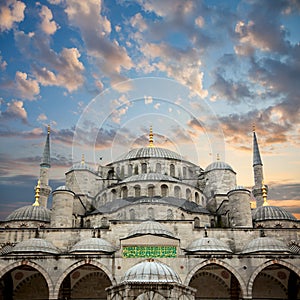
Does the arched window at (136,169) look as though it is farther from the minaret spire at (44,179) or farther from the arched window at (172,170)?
the minaret spire at (44,179)

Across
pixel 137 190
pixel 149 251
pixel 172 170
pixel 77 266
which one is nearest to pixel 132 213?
pixel 137 190

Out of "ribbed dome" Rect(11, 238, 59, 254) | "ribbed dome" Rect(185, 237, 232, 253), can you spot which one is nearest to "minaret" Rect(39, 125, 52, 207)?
"ribbed dome" Rect(11, 238, 59, 254)

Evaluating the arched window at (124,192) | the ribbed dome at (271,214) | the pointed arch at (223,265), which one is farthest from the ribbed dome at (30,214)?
the ribbed dome at (271,214)

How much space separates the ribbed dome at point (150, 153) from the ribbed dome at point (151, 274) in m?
22.7

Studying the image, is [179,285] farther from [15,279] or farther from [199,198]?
[199,198]

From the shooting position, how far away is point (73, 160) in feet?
102

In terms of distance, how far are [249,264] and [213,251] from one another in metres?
1.90

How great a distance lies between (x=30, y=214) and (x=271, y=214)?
637 inches

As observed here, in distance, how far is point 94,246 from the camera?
2070cm

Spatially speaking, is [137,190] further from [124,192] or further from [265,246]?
[265,246]

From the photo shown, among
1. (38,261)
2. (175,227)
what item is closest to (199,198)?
(175,227)

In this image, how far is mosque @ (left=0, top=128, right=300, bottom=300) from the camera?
1966 cm

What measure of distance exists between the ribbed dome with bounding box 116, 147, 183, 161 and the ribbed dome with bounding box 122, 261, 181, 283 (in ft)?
74.5

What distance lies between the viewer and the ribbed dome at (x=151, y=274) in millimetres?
9148
